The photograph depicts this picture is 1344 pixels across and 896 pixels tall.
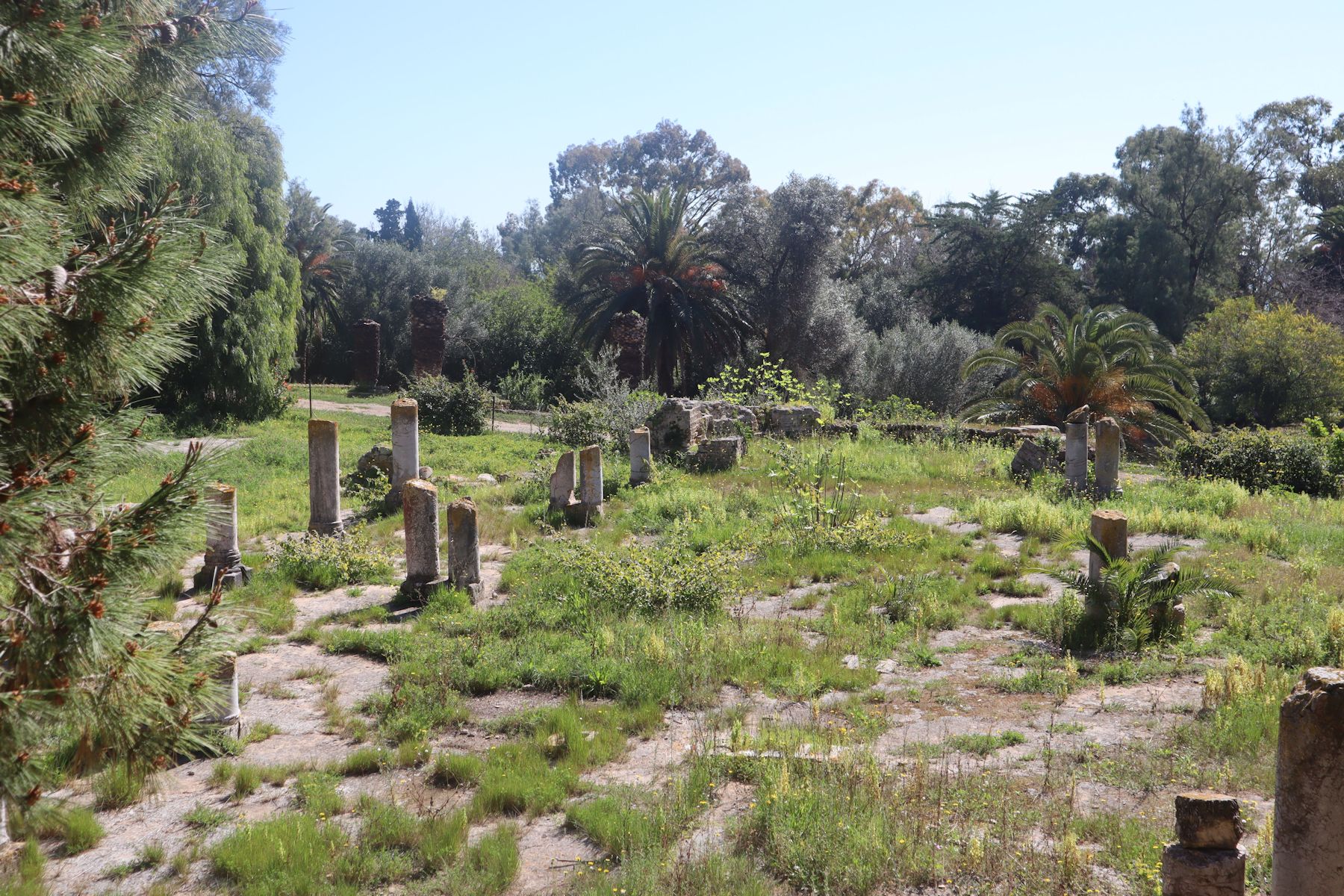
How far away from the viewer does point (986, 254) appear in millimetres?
35219

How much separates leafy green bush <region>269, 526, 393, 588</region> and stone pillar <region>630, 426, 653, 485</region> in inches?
198

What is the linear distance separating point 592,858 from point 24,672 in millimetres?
2800

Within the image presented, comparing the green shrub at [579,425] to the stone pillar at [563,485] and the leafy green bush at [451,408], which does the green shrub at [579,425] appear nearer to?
the leafy green bush at [451,408]

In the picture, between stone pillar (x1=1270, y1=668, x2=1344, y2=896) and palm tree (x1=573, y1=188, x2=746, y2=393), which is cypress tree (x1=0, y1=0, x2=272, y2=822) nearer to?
stone pillar (x1=1270, y1=668, x2=1344, y2=896)

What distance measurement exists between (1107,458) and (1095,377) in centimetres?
620

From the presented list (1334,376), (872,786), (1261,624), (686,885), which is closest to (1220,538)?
(1261,624)

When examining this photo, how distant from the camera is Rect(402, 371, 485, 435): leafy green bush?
22.3m

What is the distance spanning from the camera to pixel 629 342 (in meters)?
26.9

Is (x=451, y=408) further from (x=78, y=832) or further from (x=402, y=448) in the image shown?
(x=78, y=832)

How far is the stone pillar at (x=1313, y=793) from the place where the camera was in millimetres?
3521

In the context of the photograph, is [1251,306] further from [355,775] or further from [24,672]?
[24,672]

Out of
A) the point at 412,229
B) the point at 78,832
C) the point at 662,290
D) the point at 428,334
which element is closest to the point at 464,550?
the point at 78,832

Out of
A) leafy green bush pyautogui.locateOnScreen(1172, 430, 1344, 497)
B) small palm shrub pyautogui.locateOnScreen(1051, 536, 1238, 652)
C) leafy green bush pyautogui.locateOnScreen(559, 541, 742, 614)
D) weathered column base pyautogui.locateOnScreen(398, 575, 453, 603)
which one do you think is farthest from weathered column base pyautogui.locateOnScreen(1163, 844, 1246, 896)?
leafy green bush pyautogui.locateOnScreen(1172, 430, 1344, 497)

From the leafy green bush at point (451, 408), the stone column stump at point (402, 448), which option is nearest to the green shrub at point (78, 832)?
the stone column stump at point (402, 448)
